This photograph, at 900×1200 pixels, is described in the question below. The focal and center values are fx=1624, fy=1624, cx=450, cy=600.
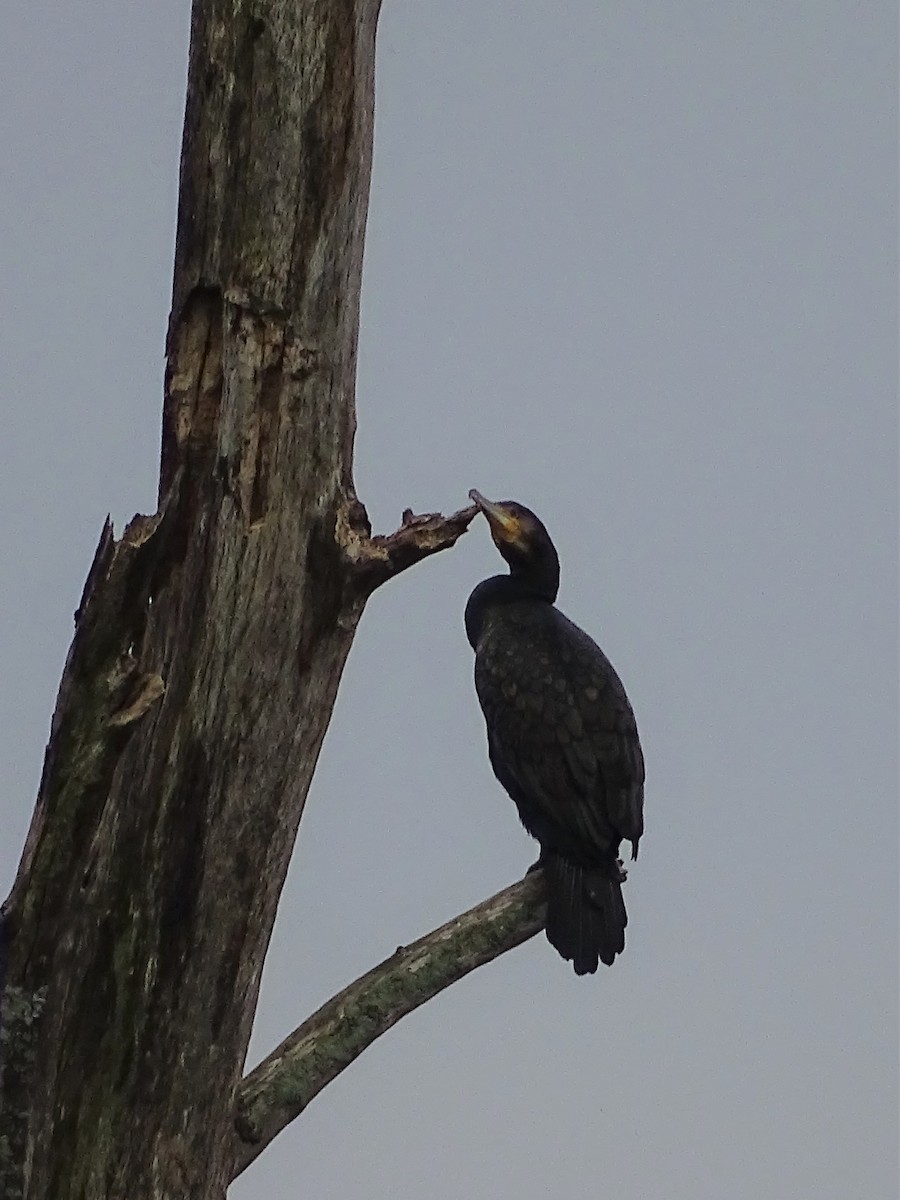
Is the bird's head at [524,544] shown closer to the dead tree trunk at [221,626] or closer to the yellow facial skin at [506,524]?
the yellow facial skin at [506,524]

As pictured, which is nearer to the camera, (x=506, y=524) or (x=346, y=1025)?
(x=346, y=1025)

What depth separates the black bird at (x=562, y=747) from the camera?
4.50 m

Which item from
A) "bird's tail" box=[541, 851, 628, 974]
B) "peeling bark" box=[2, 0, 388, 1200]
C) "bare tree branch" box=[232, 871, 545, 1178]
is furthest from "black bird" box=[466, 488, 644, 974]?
"peeling bark" box=[2, 0, 388, 1200]

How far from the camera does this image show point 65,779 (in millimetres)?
2861

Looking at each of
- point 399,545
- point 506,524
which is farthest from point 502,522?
point 399,545

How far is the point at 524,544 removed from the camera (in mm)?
5402

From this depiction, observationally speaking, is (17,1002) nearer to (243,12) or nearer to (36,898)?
(36,898)

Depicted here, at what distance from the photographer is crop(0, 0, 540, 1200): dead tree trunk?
117 inches

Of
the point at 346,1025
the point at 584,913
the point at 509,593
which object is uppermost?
the point at 509,593

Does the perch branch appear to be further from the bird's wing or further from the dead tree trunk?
the bird's wing

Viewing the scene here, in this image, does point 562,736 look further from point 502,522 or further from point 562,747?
point 502,522

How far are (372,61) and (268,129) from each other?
28cm

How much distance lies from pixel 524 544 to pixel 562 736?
2.69 feet

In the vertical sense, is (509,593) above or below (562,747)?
above
